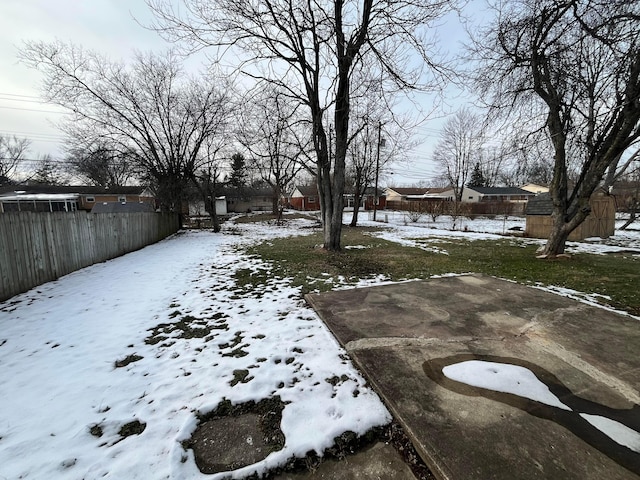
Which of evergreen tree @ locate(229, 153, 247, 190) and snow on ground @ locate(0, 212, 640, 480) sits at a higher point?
evergreen tree @ locate(229, 153, 247, 190)

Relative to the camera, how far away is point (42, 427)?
5.91 feet

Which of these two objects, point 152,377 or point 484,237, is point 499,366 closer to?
point 152,377

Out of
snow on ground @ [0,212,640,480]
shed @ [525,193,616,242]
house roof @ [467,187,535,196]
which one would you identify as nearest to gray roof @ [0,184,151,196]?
snow on ground @ [0,212,640,480]

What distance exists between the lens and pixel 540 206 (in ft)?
41.8

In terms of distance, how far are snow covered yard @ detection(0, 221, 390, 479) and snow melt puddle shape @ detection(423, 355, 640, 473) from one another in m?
0.76

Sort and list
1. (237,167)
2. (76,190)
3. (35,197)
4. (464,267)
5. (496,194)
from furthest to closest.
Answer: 1. (496,194)
2. (76,190)
3. (35,197)
4. (237,167)
5. (464,267)

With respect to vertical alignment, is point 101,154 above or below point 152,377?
above

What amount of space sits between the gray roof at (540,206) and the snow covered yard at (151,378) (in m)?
14.0

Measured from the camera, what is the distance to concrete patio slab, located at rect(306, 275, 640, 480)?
144cm

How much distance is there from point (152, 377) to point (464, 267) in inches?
252

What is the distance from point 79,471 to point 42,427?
61 centimetres

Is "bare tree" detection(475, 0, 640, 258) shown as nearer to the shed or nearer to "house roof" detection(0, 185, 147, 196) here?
the shed

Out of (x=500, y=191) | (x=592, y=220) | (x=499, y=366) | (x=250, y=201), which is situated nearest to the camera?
(x=499, y=366)

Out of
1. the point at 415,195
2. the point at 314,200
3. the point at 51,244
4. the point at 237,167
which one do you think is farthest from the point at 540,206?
the point at 415,195
